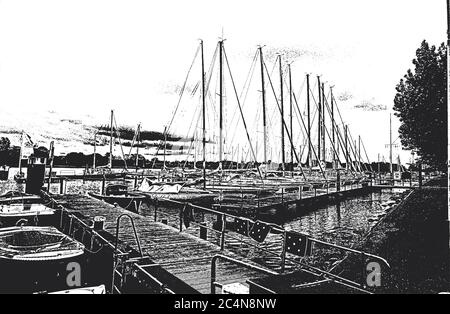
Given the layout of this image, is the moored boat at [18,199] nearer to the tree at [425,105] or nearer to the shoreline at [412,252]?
the shoreline at [412,252]

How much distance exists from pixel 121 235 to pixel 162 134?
1203 centimetres

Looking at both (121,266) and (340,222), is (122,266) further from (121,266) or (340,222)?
(340,222)

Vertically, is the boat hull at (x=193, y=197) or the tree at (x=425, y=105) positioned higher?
the tree at (x=425, y=105)

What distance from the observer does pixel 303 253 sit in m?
5.27

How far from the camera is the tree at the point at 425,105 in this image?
7727 millimetres

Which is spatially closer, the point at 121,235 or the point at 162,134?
the point at 121,235

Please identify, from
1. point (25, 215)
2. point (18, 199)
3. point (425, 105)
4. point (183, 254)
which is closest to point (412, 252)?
point (425, 105)

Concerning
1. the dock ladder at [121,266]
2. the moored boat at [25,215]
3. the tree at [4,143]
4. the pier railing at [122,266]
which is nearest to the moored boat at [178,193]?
the moored boat at [25,215]

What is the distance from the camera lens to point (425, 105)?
9.09 meters

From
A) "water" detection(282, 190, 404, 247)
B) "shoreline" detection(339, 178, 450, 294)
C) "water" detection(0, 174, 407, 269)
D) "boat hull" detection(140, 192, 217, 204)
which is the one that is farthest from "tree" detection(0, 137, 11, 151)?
"water" detection(282, 190, 404, 247)

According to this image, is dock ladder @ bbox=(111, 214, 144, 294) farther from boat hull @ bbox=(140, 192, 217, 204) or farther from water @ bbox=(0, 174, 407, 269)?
boat hull @ bbox=(140, 192, 217, 204)

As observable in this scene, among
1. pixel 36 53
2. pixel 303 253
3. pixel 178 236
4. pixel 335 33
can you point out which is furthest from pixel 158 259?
pixel 335 33
